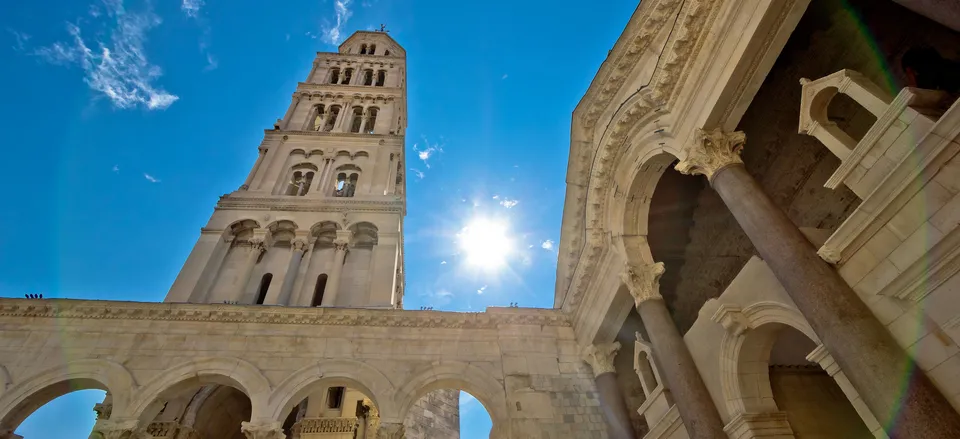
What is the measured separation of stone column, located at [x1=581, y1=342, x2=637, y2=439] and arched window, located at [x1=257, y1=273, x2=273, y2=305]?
38.8 ft

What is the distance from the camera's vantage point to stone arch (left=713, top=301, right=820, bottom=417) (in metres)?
7.92

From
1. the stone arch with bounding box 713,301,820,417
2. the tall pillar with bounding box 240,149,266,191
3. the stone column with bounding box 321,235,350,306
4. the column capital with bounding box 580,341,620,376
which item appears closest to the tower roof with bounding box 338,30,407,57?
the tall pillar with bounding box 240,149,266,191

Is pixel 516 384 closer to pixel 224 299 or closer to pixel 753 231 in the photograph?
pixel 753 231

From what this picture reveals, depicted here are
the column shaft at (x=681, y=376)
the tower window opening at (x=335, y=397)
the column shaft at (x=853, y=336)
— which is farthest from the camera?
the tower window opening at (x=335, y=397)

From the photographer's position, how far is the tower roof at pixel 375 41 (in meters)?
36.4

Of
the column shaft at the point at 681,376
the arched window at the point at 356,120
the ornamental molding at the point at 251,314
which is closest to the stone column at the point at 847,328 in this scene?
the column shaft at the point at 681,376

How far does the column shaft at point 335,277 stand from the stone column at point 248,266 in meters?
2.86

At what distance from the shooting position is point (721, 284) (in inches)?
478

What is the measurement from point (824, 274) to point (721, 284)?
21.0ft

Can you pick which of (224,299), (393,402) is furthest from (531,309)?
(224,299)

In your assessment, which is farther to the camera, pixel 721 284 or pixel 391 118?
pixel 391 118

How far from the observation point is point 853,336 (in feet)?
18.0

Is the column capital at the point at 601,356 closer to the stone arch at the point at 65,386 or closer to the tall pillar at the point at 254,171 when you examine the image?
the stone arch at the point at 65,386

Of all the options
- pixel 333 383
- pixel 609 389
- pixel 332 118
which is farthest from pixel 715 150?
pixel 332 118
